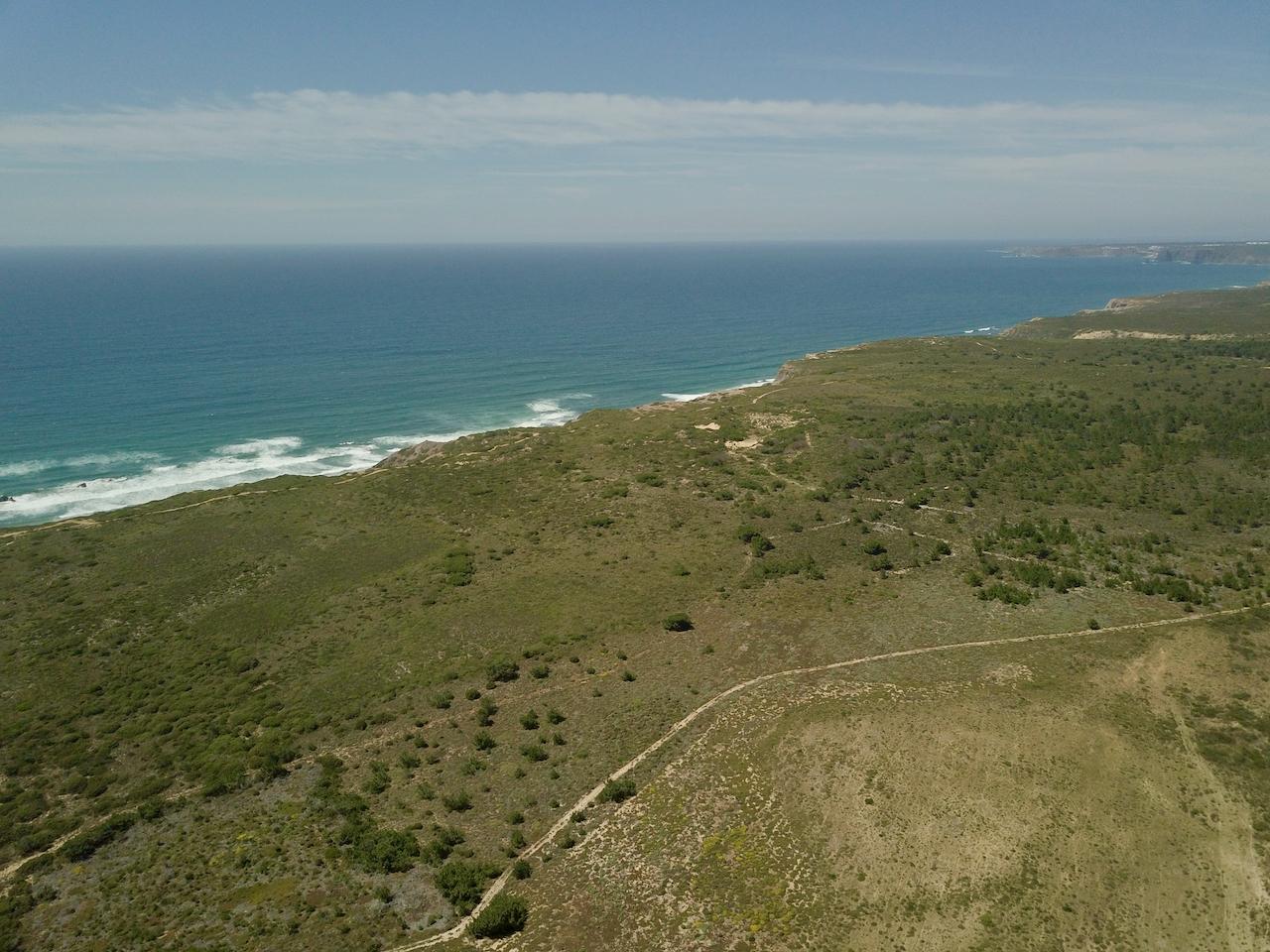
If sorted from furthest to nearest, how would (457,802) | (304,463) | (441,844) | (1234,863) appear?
1. (304,463)
2. (457,802)
3. (441,844)
4. (1234,863)

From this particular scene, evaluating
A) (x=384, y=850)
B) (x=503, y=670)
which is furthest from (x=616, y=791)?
(x=503, y=670)

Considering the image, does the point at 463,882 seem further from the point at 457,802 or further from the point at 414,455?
the point at 414,455

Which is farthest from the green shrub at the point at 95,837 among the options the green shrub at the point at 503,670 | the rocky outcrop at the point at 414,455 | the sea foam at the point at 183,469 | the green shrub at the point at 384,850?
the sea foam at the point at 183,469

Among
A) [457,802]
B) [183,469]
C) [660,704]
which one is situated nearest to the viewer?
[457,802]

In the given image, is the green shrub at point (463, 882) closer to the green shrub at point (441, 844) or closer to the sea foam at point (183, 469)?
the green shrub at point (441, 844)

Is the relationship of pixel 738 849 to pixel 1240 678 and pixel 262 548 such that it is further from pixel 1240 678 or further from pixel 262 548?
pixel 262 548

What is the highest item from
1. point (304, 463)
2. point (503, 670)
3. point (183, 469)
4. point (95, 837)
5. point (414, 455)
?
point (414, 455)
